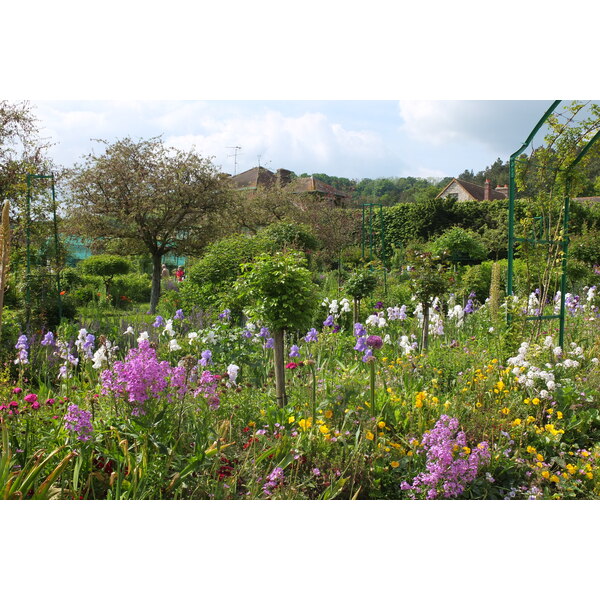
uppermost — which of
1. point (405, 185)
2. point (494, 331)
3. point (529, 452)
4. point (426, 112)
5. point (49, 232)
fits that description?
point (405, 185)

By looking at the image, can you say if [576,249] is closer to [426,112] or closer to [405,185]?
[426,112]

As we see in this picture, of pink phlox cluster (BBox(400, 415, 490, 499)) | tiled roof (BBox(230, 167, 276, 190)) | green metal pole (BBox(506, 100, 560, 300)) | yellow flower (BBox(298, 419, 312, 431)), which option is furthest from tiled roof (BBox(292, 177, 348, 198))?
pink phlox cluster (BBox(400, 415, 490, 499))

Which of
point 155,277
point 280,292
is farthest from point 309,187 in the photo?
point 280,292

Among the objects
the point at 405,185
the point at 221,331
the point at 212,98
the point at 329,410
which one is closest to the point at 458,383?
the point at 329,410

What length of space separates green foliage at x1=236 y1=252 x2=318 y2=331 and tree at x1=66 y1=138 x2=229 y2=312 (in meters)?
5.33

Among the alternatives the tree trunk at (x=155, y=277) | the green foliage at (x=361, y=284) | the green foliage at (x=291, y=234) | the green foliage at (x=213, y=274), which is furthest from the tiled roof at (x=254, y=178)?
the green foliage at (x=361, y=284)

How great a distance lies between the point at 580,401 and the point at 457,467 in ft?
4.60

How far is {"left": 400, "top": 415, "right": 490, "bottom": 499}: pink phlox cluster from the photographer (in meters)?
2.65

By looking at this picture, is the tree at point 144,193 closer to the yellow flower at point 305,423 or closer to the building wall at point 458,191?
the yellow flower at point 305,423

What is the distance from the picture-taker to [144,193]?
8.62 meters

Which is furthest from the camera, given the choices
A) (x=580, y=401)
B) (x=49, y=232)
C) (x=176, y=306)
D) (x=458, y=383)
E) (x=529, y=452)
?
(x=176, y=306)

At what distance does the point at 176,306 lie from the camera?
25.9 feet

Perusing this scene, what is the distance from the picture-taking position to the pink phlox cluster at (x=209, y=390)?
117 inches

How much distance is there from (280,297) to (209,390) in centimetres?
84
